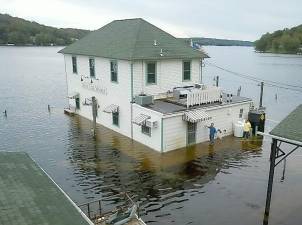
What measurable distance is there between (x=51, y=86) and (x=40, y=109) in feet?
85.5

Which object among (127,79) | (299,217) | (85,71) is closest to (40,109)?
(85,71)

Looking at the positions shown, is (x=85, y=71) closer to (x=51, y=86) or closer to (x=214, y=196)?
(x=214, y=196)

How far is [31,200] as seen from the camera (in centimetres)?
1035

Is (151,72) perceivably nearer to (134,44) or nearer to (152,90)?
(152,90)

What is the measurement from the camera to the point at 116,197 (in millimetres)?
17625

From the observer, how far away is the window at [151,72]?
26.8 meters

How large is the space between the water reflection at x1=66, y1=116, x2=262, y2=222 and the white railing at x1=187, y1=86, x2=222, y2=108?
324cm

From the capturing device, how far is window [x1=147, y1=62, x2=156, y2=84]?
2677 centimetres

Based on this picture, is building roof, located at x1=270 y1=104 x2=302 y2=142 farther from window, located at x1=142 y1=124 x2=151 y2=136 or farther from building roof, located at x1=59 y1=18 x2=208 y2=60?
building roof, located at x1=59 y1=18 x2=208 y2=60

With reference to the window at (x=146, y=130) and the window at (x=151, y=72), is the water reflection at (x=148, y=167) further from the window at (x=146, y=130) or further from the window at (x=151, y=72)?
the window at (x=151, y=72)

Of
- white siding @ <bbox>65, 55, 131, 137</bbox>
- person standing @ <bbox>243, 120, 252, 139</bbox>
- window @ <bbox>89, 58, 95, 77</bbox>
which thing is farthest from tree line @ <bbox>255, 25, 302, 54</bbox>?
window @ <bbox>89, 58, 95, 77</bbox>

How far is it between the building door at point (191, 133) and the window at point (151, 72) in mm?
4825

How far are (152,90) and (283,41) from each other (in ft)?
513

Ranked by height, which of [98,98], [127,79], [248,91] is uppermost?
[127,79]
